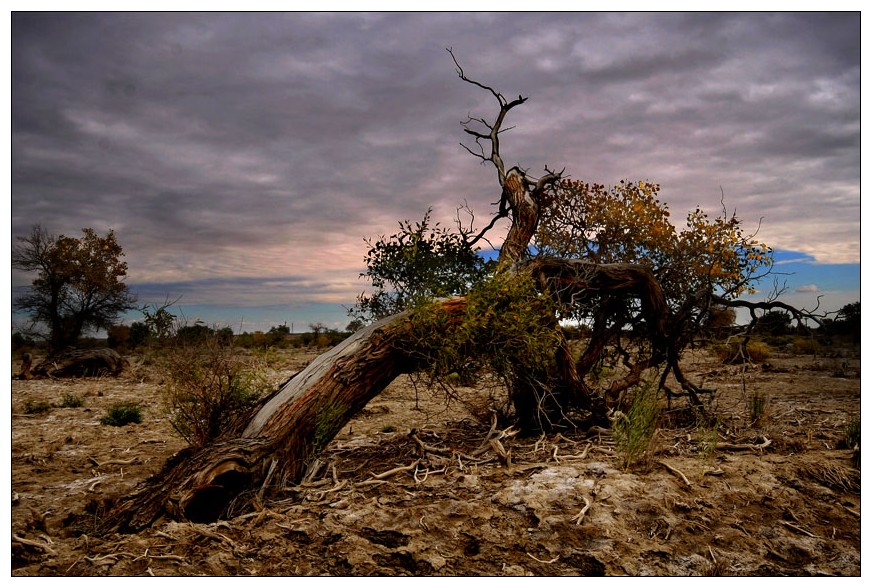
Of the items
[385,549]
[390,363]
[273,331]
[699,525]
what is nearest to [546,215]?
[390,363]

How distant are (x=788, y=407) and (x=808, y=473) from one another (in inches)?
173

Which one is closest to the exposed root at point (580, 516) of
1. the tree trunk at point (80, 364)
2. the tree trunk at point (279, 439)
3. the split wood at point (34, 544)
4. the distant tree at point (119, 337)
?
the tree trunk at point (279, 439)

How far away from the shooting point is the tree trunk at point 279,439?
5715 mm

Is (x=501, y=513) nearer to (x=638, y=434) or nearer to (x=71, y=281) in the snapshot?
(x=638, y=434)

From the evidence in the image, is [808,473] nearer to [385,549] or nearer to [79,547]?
[385,549]

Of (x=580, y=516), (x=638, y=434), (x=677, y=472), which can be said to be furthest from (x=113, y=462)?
(x=677, y=472)

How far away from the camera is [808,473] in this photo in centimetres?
617

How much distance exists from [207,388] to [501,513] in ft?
12.4

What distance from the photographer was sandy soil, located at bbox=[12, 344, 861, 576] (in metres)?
4.59

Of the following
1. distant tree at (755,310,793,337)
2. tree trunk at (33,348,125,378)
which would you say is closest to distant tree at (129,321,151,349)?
tree trunk at (33,348,125,378)

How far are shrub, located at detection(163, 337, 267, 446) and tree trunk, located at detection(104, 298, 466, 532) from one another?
0.56m

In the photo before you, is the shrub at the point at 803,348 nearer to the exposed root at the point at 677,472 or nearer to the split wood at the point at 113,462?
the exposed root at the point at 677,472

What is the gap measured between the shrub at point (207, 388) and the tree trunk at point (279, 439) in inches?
22.0

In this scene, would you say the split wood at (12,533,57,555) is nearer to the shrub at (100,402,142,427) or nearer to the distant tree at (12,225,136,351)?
the shrub at (100,402,142,427)
